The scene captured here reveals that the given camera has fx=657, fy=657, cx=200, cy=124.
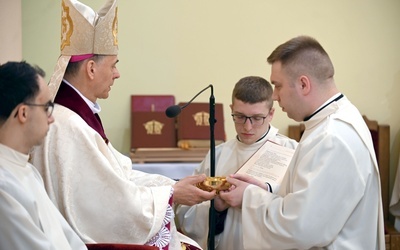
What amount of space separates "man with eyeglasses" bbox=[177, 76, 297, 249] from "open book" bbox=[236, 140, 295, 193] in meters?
0.19

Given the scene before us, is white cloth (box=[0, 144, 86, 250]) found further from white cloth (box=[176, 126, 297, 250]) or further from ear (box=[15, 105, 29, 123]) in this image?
white cloth (box=[176, 126, 297, 250])

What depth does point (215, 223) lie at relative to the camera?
153 inches

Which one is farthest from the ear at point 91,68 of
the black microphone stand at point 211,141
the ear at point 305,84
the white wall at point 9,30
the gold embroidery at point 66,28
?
the white wall at point 9,30

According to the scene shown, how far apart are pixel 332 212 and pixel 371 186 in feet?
0.86

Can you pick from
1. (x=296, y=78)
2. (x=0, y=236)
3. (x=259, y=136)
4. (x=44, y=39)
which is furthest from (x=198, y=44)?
(x=0, y=236)

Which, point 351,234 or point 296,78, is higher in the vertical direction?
point 296,78

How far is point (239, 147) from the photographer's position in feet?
13.7

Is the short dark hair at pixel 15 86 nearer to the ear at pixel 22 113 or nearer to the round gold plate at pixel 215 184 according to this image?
the ear at pixel 22 113

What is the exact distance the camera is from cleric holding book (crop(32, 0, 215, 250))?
10.7 ft

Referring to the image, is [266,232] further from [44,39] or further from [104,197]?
[44,39]

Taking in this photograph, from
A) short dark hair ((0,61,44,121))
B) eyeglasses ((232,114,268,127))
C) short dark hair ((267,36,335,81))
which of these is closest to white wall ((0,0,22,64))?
eyeglasses ((232,114,268,127))

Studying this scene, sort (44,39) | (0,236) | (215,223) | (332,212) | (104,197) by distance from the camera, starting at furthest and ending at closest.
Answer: (44,39), (215,223), (104,197), (332,212), (0,236)

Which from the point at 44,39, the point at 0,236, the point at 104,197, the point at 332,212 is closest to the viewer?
the point at 0,236

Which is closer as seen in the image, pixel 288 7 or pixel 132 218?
pixel 132 218
